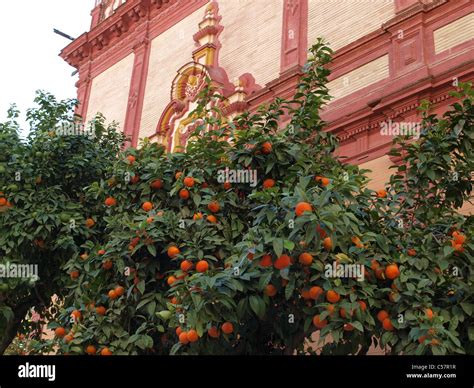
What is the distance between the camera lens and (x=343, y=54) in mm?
14914

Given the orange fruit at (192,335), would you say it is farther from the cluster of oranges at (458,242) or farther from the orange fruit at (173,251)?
the cluster of oranges at (458,242)

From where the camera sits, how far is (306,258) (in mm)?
6309

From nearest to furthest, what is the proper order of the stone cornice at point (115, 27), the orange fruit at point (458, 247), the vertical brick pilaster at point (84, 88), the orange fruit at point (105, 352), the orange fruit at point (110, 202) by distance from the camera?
the orange fruit at point (458, 247) < the orange fruit at point (105, 352) < the orange fruit at point (110, 202) < the stone cornice at point (115, 27) < the vertical brick pilaster at point (84, 88)

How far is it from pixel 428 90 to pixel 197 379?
8991mm

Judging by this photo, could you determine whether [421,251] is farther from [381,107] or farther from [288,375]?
[381,107]

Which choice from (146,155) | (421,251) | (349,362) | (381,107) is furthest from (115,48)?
(349,362)

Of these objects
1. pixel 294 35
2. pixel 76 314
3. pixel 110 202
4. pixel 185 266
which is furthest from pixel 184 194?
pixel 294 35

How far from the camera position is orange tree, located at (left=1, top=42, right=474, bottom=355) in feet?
21.0

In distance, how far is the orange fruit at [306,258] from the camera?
248 inches

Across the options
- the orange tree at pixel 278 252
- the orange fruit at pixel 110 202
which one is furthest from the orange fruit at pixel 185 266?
the orange fruit at pixel 110 202

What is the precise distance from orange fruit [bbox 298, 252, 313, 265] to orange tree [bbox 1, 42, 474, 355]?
0.01 meters

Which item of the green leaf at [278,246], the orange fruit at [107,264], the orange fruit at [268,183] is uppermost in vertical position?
the orange fruit at [268,183]

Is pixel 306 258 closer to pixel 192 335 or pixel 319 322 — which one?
pixel 319 322

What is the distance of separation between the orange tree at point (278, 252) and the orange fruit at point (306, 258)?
14 millimetres
